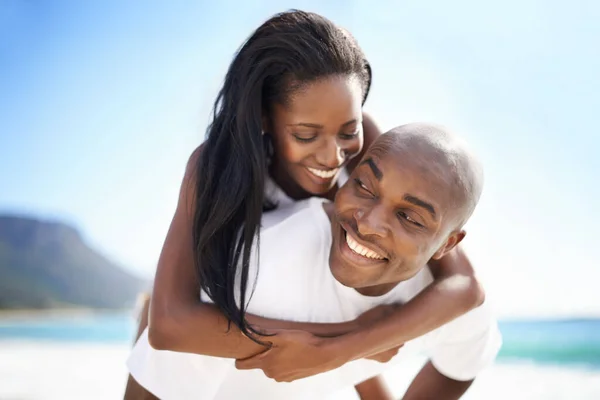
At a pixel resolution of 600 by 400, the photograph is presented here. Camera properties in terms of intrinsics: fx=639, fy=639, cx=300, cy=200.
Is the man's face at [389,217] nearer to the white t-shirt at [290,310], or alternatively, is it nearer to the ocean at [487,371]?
the white t-shirt at [290,310]

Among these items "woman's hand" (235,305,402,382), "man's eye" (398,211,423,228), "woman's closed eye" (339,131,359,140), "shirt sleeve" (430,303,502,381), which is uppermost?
"woman's closed eye" (339,131,359,140)

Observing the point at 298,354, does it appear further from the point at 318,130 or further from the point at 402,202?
the point at 318,130

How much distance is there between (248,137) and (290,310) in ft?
2.52

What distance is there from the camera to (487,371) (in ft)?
30.8

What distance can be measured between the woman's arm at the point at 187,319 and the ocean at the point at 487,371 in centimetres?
180

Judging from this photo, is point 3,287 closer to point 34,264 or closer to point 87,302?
point 34,264

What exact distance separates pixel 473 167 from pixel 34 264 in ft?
91.6

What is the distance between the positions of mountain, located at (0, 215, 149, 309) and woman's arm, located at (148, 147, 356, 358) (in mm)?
23720

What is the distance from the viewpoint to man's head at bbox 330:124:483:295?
2404 millimetres

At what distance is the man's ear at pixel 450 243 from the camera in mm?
Answer: 2664

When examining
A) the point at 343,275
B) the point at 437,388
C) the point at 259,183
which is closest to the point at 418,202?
the point at 343,275

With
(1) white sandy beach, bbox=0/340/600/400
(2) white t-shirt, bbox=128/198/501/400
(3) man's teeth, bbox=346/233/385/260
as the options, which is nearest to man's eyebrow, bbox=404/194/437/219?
(3) man's teeth, bbox=346/233/385/260

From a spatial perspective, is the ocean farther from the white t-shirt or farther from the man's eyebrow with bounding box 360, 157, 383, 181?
the man's eyebrow with bounding box 360, 157, 383, 181

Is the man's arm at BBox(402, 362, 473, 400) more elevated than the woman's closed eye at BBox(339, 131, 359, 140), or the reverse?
the woman's closed eye at BBox(339, 131, 359, 140)
